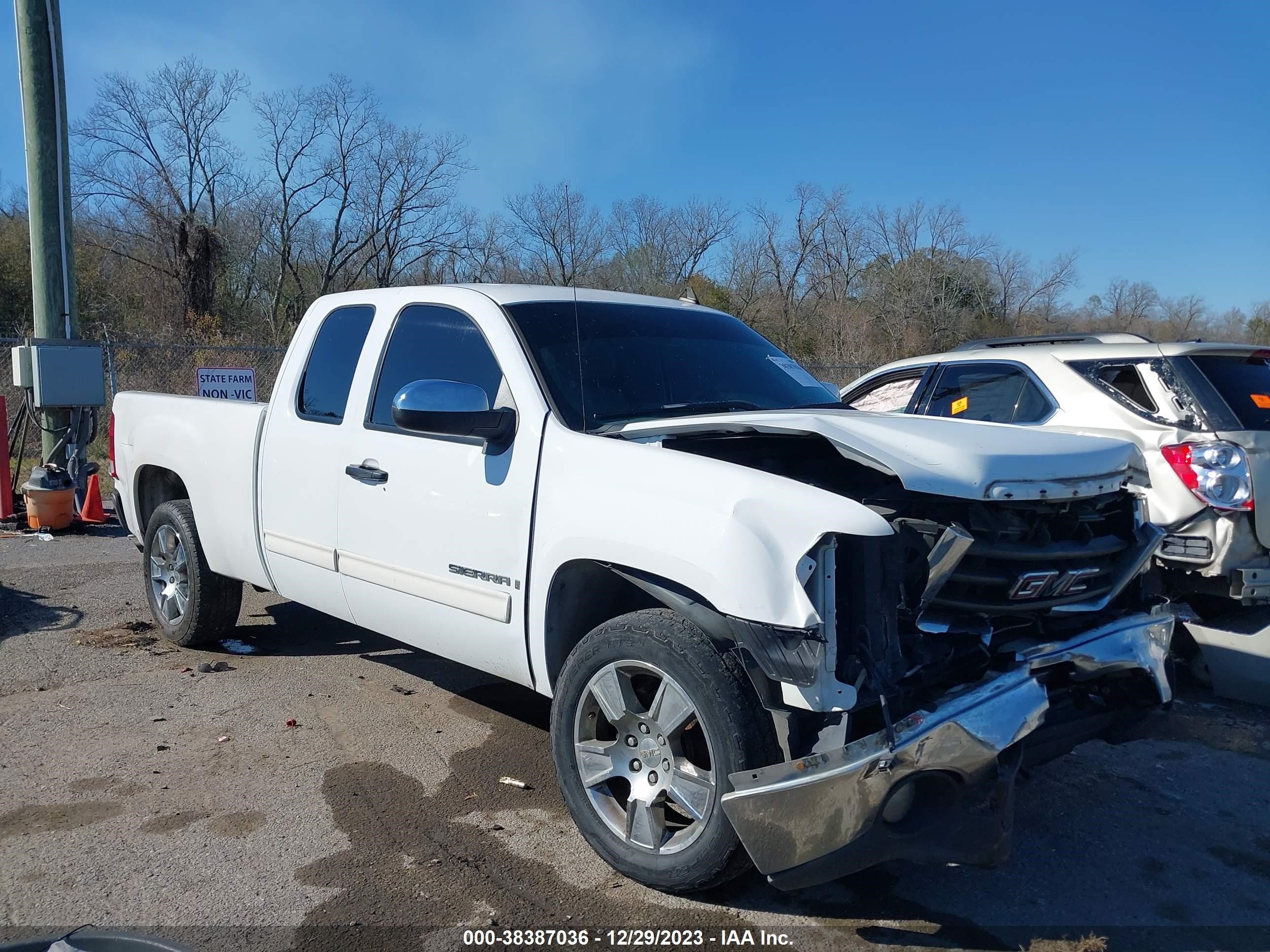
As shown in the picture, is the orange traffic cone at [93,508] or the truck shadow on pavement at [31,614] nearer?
the truck shadow on pavement at [31,614]

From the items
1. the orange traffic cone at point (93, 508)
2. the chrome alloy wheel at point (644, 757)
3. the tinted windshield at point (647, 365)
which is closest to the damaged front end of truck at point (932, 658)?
the chrome alloy wheel at point (644, 757)

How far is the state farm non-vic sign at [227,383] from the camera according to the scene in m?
11.1

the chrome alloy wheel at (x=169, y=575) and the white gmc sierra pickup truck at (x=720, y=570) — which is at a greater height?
the white gmc sierra pickup truck at (x=720, y=570)

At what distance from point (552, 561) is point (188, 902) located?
1.56m

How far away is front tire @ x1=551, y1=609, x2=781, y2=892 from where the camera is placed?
2.92 metres

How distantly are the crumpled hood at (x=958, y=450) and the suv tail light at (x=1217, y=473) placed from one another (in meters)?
1.84

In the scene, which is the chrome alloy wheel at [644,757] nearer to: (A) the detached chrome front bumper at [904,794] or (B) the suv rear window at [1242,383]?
(A) the detached chrome front bumper at [904,794]

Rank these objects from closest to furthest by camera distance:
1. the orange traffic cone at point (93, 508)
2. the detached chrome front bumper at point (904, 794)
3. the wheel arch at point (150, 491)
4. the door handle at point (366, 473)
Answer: the detached chrome front bumper at point (904, 794)
the door handle at point (366, 473)
the wheel arch at point (150, 491)
the orange traffic cone at point (93, 508)

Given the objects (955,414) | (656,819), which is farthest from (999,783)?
(955,414)

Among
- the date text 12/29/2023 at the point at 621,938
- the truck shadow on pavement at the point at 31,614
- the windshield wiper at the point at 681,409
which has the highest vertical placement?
the windshield wiper at the point at 681,409

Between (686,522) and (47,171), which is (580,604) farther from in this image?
(47,171)

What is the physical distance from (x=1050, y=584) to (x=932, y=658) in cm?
50

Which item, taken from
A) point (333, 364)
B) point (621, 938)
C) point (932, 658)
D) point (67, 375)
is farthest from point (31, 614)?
point (932, 658)

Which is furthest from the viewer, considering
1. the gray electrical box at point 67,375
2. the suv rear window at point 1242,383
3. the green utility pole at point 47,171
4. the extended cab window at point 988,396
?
the green utility pole at point 47,171
